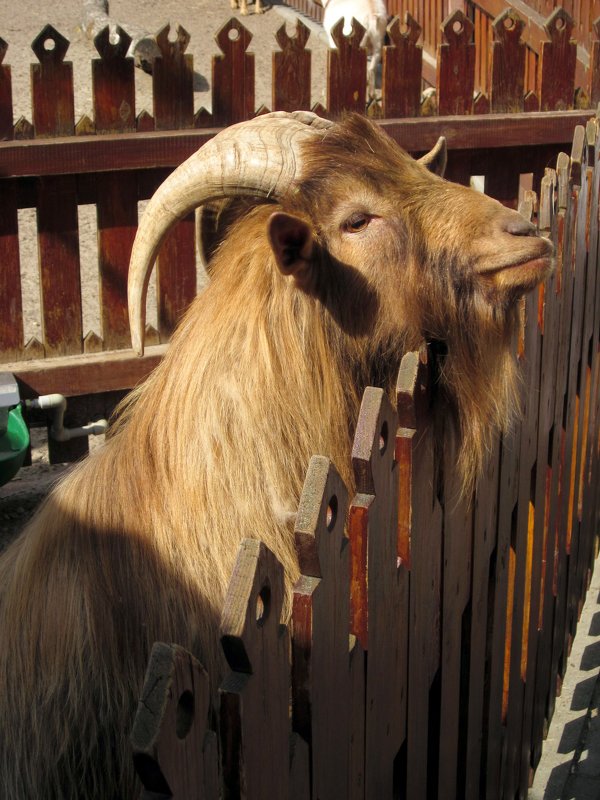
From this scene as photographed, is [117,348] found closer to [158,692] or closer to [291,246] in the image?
[291,246]

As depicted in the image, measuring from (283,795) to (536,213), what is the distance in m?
2.18

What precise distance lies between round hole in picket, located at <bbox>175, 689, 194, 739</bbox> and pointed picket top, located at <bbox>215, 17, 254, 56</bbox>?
501 centimetres

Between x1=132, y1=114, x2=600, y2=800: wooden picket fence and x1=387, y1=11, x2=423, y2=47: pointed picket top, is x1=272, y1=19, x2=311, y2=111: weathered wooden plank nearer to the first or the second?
x1=387, y1=11, x2=423, y2=47: pointed picket top

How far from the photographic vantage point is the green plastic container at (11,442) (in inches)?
206

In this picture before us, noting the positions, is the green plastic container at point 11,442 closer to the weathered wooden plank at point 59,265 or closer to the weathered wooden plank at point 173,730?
the weathered wooden plank at point 59,265

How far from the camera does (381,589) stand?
7.17 ft

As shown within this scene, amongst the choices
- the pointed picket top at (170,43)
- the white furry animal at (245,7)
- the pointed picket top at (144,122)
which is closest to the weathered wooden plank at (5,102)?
the pointed picket top at (144,122)

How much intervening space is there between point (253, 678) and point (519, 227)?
1625 millimetres

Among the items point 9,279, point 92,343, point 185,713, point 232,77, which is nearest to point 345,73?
point 232,77

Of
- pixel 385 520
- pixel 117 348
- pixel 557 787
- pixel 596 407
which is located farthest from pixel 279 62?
pixel 385 520

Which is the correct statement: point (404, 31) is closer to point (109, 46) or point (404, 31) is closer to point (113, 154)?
point (109, 46)

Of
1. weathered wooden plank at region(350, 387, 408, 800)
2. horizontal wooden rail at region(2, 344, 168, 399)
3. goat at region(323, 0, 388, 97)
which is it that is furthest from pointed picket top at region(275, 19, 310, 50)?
goat at region(323, 0, 388, 97)

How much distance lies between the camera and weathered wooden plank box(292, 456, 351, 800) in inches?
69.5

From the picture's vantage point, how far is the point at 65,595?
9.16ft
